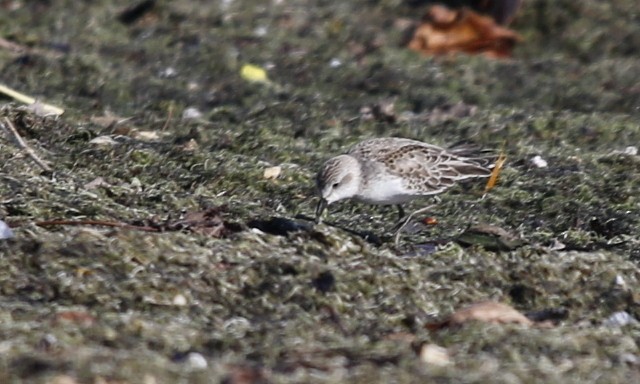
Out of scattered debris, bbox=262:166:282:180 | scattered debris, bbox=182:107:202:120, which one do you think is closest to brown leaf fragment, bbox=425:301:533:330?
scattered debris, bbox=262:166:282:180

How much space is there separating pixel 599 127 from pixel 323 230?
3236 millimetres

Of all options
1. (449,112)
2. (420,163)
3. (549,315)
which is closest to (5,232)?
(420,163)

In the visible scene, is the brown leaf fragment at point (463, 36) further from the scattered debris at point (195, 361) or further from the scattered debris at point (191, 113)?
the scattered debris at point (195, 361)

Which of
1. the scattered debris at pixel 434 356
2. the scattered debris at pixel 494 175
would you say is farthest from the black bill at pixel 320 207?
the scattered debris at pixel 434 356

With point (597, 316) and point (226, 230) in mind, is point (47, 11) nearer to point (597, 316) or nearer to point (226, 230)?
point (226, 230)

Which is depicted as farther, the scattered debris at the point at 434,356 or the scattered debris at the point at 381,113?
the scattered debris at the point at 381,113

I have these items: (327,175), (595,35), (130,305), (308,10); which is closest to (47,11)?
(308,10)

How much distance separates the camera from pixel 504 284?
5.13m

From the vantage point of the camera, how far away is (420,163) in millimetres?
6176

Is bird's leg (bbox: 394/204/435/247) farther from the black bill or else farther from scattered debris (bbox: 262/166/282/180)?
scattered debris (bbox: 262/166/282/180)

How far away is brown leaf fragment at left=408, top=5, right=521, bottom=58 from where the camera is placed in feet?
34.0

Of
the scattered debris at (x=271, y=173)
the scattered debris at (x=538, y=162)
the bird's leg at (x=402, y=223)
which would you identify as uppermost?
the bird's leg at (x=402, y=223)

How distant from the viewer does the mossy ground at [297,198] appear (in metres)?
4.22

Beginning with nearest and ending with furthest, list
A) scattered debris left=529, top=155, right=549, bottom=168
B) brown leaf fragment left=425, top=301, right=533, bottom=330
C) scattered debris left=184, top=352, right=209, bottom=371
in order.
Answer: scattered debris left=184, top=352, right=209, bottom=371, brown leaf fragment left=425, top=301, right=533, bottom=330, scattered debris left=529, top=155, right=549, bottom=168
